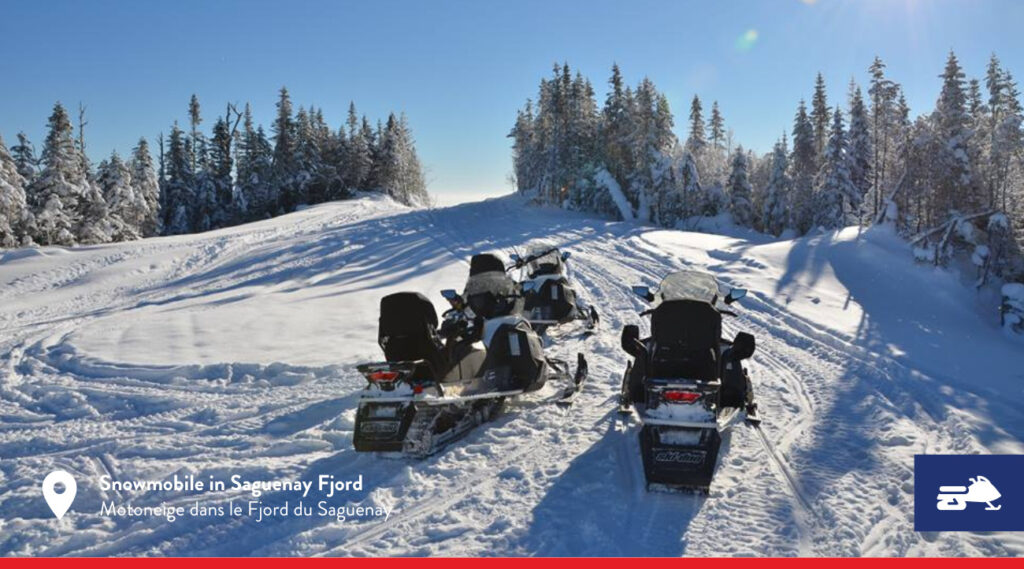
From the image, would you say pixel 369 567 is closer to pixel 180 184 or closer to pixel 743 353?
pixel 743 353

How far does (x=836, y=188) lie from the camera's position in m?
41.4

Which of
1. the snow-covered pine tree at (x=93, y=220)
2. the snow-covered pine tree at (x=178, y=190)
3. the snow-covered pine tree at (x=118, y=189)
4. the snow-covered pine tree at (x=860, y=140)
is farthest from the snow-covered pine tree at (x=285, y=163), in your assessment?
the snow-covered pine tree at (x=860, y=140)

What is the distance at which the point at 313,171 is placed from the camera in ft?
191

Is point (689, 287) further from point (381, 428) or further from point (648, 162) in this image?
point (648, 162)

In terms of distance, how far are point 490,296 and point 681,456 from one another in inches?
186

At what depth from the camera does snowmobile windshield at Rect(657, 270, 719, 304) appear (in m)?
6.65

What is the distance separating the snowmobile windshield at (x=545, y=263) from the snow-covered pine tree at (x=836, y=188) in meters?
34.2

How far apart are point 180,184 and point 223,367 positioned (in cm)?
5400

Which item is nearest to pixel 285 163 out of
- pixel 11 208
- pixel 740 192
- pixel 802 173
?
pixel 11 208

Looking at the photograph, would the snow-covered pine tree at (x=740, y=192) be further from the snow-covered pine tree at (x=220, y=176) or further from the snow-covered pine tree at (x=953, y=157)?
the snow-covered pine tree at (x=220, y=176)

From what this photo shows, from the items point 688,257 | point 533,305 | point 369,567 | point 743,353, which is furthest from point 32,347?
point 688,257

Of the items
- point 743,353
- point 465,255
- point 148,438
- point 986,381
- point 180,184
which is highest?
point 180,184

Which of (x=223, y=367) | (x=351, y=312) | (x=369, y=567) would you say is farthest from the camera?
(x=351, y=312)

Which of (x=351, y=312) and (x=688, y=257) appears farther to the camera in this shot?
(x=688, y=257)
